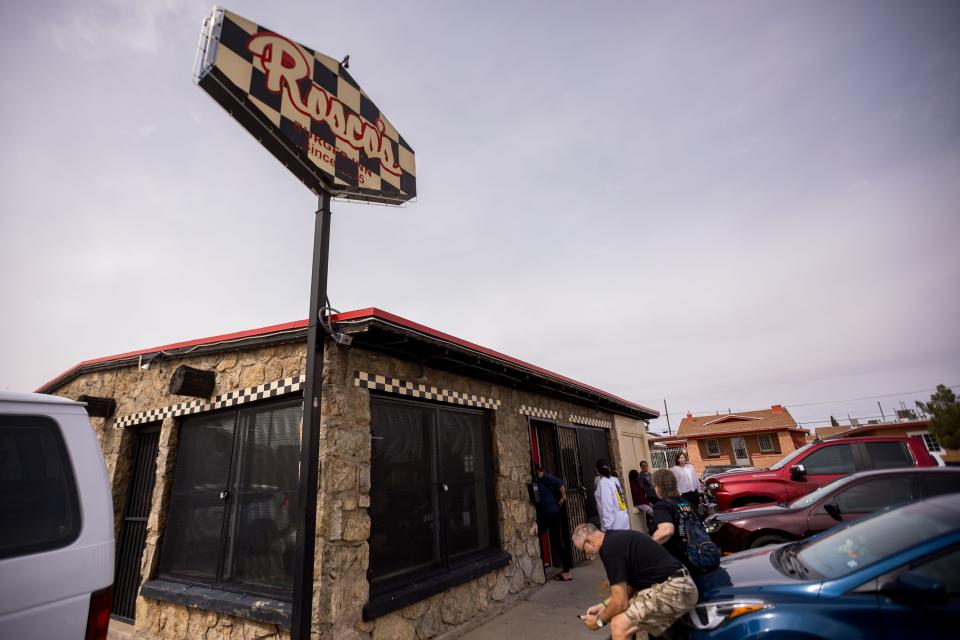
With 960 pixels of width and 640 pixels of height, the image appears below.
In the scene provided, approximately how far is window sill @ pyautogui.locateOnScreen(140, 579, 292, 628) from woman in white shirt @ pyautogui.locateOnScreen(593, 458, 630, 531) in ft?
16.0

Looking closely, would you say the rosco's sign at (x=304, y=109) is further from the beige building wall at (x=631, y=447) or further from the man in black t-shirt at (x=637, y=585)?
the beige building wall at (x=631, y=447)

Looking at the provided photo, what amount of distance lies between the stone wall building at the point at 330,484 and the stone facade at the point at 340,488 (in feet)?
0.06

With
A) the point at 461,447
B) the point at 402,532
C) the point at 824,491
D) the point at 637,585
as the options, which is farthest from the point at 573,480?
the point at 637,585

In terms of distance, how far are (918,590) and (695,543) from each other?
62.0 inches

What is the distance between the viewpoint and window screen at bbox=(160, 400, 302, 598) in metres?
4.46

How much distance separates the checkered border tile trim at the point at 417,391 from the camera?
4.65m

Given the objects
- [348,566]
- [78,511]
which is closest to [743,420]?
[348,566]

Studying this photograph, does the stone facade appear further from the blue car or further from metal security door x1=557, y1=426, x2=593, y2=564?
the blue car

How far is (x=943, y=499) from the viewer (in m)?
3.07

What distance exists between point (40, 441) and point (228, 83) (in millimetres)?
2837

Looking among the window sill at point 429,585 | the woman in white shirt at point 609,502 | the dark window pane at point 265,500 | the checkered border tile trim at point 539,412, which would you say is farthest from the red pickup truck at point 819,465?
the dark window pane at point 265,500

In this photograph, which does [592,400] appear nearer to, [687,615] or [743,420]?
[687,615]

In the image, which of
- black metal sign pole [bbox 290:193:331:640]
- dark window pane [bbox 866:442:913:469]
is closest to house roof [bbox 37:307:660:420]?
black metal sign pole [bbox 290:193:331:640]

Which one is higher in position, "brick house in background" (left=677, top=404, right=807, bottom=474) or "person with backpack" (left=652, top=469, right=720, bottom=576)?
"brick house in background" (left=677, top=404, right=807, bottom=474)
